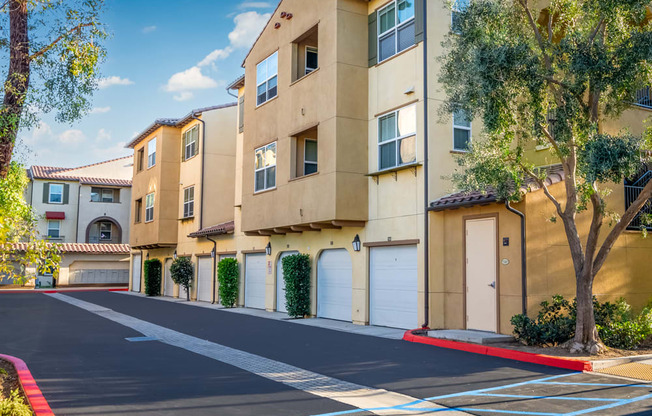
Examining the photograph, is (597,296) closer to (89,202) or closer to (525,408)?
(525,408)

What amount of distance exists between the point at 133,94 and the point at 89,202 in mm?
39050

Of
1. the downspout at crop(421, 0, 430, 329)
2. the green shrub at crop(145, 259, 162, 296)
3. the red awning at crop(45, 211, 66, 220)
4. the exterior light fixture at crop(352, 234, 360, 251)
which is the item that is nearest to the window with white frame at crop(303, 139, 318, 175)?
the exterior light fixture at crop(352, 234, 360, 251)

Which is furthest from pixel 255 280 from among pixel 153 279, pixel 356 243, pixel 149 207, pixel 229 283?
pixel 149 207

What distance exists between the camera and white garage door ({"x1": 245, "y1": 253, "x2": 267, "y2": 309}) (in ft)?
74.7

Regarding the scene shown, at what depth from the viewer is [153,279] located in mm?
33844

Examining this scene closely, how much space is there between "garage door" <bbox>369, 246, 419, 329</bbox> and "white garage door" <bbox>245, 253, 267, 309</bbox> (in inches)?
282

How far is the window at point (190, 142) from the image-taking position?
98.1 feet

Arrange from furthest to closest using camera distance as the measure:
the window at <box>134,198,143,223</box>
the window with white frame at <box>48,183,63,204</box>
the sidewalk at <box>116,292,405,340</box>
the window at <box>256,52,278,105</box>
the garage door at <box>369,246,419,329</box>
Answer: the window with white frame at <box>48,183,63,204</box> < the window at <box>134,198,143,223</box> < the window at <box>256,52,278,105</box> < the garage door at <box>369,246,419,329</box> < the sidewalk at <box>116,292,405,340</box>

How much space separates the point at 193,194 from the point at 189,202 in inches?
26.4

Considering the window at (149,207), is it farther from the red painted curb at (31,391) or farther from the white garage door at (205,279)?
the red painted curb at (31,391)

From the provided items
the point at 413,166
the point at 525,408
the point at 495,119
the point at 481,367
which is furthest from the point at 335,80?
the point at 525,408

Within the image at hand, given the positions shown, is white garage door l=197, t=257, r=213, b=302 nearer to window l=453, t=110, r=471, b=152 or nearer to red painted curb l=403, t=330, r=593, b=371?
window l=453, t=110, r=471, b=152

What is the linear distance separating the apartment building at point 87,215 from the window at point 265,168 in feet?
93.3

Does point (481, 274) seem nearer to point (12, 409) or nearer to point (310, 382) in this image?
point (310, 382)
